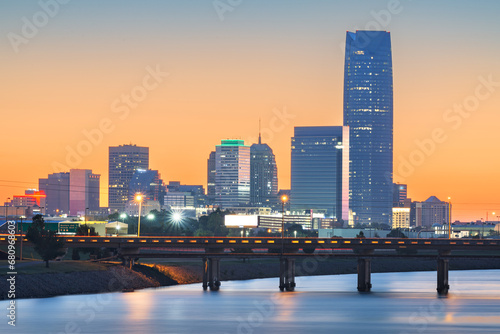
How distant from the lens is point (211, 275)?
160750 mm

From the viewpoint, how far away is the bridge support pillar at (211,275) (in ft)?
525

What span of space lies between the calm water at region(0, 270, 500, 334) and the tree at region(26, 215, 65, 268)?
1183cm

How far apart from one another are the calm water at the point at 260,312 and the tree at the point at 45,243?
38.8ft

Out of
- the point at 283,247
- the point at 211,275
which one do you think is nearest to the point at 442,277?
the point at 283,247

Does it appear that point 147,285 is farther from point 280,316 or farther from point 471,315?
point 471,315

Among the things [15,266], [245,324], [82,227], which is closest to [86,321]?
[245,324]

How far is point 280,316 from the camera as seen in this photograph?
116 m

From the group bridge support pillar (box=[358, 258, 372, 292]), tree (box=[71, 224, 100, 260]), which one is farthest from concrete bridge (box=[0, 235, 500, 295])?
tree (box=[71, 224, 100, 260])

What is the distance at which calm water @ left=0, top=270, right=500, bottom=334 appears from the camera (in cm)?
10438

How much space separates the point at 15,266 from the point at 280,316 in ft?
141

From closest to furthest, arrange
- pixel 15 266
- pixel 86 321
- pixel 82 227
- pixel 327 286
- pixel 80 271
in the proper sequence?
pixel 86 321, pixel 15 266, pixel 80 271, pixel 327 286, pixel 82 227

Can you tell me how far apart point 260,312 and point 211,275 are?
40728 mm

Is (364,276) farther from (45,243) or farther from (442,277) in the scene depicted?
(45,243)

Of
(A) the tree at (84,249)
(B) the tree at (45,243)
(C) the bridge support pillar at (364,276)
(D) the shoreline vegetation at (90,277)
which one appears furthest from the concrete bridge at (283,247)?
(A) the tree at (84,249)
